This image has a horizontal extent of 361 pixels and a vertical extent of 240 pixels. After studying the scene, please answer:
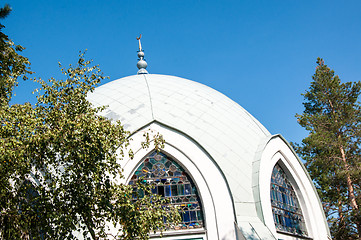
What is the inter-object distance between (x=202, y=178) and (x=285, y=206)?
251 centimetres

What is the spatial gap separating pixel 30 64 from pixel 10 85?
1652 millimetres

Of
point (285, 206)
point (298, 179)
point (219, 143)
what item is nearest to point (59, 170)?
point (219, 143)

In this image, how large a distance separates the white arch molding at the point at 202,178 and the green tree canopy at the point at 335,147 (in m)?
10.6

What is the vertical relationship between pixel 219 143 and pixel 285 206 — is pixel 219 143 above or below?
above

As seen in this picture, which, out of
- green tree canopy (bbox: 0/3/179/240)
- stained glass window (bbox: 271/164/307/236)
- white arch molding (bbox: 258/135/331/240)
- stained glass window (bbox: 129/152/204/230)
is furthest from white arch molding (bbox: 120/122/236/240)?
green tree canopy (bbox: 0/3/179/240)

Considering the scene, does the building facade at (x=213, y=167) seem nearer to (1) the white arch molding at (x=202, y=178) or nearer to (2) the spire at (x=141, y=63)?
(1) the white arch molding at (x=202, y=178)

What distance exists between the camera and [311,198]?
11094mm

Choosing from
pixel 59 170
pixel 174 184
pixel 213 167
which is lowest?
pixel 59 170

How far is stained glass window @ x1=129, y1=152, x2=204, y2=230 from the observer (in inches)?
365

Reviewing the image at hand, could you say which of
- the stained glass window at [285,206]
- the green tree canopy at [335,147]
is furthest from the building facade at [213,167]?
the green tree canopy at [335,147]

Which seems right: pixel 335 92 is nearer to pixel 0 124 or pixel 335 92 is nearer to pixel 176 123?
pixel 176 123

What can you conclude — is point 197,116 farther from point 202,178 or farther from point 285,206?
point 285,206

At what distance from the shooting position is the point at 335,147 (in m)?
19.5

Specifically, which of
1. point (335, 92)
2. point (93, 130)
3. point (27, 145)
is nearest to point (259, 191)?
point (93, 130)
